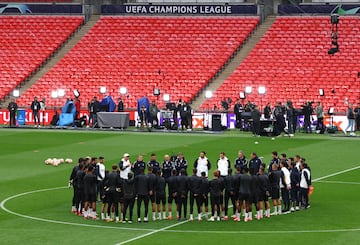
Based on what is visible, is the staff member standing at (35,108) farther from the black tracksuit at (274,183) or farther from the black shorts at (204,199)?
the black shorts at (204,199)

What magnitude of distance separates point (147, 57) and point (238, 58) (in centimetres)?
689

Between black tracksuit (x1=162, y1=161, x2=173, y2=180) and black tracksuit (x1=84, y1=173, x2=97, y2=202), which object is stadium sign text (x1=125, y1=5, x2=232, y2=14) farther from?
black tracksuit (x1=84, y1=173, x2=97, y2=202)

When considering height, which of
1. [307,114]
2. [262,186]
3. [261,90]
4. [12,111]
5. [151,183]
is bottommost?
[262,186]

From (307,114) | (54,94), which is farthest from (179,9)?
(307,114)

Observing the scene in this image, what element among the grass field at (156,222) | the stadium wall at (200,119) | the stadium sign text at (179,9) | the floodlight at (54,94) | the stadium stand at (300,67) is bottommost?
the grass field at (156,222)

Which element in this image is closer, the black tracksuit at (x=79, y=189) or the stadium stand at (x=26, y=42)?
the black tracksuit at (x=79, y=189)

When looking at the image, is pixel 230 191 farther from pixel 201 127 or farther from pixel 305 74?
pixel 305 74

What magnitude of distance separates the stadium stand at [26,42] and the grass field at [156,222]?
Answer: 14657mm

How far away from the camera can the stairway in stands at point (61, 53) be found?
7632cm

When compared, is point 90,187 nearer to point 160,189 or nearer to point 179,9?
point 160,189

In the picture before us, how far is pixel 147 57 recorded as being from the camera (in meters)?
76.8

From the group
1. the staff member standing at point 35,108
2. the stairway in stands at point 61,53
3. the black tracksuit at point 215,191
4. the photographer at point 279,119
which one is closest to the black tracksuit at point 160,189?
the black tracksuit at point 215,191

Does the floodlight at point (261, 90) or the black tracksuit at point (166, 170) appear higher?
the floodlight at point (261, 90)

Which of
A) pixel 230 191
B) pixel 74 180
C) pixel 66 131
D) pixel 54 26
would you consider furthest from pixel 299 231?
pixel 54 26
